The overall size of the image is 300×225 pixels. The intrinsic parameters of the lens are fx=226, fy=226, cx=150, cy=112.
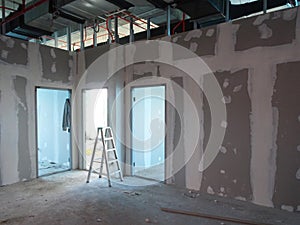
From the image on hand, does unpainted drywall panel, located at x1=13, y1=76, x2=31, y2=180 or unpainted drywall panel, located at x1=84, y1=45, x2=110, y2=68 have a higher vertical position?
unpainted drywall panel, located at x1=84, y1=45, x2=110, y2=68

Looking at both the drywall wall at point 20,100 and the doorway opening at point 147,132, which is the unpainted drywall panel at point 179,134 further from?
the drywall wall at point 20,100

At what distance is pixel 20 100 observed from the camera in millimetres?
4148

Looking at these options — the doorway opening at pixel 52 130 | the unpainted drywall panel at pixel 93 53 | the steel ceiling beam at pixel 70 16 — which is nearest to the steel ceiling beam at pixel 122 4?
the steel ceiling beam at pixel 70 16

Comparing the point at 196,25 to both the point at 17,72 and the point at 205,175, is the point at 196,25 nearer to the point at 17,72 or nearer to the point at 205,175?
the point at 205,175

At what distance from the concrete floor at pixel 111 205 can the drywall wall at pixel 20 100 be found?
1.19ft

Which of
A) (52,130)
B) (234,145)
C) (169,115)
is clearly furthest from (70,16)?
(234,145)

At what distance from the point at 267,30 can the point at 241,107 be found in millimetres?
1081

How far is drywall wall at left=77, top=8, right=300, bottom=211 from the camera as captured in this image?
9.61 feet

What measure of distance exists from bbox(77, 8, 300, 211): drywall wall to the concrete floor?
26cm

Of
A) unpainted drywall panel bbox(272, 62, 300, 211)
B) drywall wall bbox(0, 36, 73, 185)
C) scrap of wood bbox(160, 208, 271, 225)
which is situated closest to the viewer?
scrap of wood bbox(160, 208, 271, 225)

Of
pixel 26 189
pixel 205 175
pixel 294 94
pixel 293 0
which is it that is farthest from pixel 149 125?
pixel 293 0

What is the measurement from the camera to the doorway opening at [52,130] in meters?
5.42

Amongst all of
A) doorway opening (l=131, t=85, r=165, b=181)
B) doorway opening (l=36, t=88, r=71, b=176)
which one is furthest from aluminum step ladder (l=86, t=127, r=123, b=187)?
doorway opening (l=36, t=88, r=71, b=176)

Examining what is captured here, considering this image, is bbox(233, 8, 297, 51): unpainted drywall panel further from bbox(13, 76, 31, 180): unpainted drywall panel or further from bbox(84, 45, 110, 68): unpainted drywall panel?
bbox(13, 76, 31, 180): unpainted drywall panel
